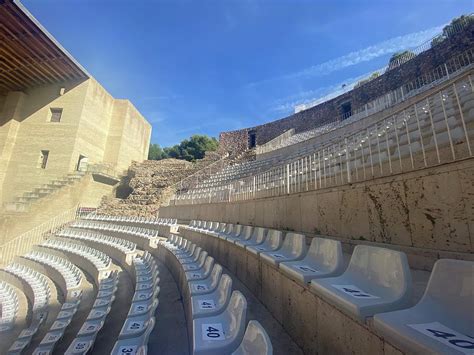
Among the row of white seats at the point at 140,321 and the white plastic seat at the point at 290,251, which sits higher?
the white plastic seat at the point at 290,251

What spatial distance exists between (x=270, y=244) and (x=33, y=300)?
726cm

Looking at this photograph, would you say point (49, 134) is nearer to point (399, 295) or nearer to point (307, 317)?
point (307, 317)

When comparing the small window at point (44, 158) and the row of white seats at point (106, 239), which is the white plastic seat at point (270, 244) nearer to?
the row of white seats at point (106, 239)

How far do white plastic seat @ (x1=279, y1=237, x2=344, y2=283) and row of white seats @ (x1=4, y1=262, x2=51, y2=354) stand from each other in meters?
5.09

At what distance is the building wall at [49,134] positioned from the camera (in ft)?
59.6

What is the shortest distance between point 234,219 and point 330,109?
17.0m


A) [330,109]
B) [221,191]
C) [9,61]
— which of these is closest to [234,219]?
[221,191]

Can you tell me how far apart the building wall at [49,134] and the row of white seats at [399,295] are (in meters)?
21.3

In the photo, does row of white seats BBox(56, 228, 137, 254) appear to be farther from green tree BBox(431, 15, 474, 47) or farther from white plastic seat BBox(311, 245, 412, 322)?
green tree BBox(431, 15, 474, 47)

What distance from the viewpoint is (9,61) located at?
16625 mm

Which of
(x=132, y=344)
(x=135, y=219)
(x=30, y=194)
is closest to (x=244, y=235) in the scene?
(x=132, y=344)

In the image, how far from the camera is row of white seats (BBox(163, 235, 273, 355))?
1.35 metres

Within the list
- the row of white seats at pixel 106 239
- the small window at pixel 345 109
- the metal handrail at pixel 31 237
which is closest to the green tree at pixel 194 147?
the small window at pixel 345 109

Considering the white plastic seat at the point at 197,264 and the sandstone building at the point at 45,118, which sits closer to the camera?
the white plastic seat at the point at 197,264
